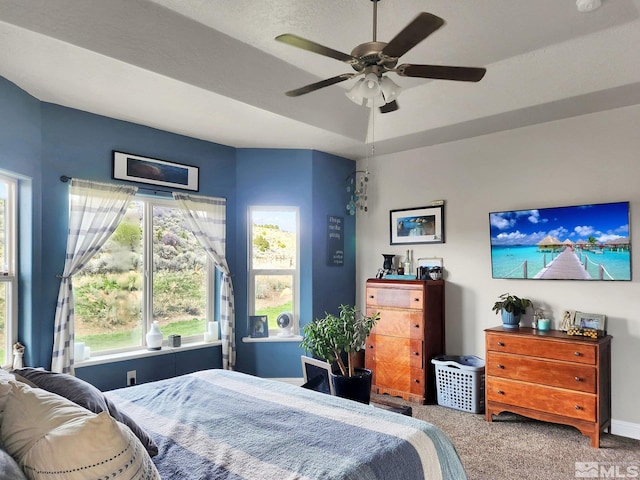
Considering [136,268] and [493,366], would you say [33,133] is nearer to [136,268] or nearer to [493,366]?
[136,268]

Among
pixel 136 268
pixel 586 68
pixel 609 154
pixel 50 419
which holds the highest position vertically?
pixel 586 68

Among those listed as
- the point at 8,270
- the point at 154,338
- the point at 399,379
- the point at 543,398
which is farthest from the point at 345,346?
the point at 8,270

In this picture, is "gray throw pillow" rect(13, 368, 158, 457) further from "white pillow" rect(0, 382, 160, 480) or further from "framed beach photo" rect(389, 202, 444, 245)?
"framed beach photo" rect(389, 202, 444, 245)

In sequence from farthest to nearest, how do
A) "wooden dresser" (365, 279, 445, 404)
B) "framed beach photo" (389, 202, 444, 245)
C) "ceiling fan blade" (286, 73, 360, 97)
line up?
"framed beach photo" (389, 202, 444, 245)
"wooden dresser" (365, 279, 445, 404)
"ceiling fan blade" (286, 73, 360, 97)

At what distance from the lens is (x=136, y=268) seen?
404 cm

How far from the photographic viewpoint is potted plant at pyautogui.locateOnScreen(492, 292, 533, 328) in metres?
3.79

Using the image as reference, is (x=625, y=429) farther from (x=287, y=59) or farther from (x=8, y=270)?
(x=8, y=270)

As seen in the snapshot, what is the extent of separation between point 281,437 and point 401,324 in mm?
2637

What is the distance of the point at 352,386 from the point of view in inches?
118

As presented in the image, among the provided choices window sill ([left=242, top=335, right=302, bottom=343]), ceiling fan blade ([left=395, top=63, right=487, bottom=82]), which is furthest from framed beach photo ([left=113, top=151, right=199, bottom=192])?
ceiling fan blade ([left=395, top=63, right=487, bottom=82])

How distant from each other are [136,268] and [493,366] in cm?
318

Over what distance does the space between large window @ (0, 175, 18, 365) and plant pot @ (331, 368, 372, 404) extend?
2.33 metres

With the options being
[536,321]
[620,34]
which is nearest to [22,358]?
[536,321]

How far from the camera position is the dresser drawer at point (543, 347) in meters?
3.21
